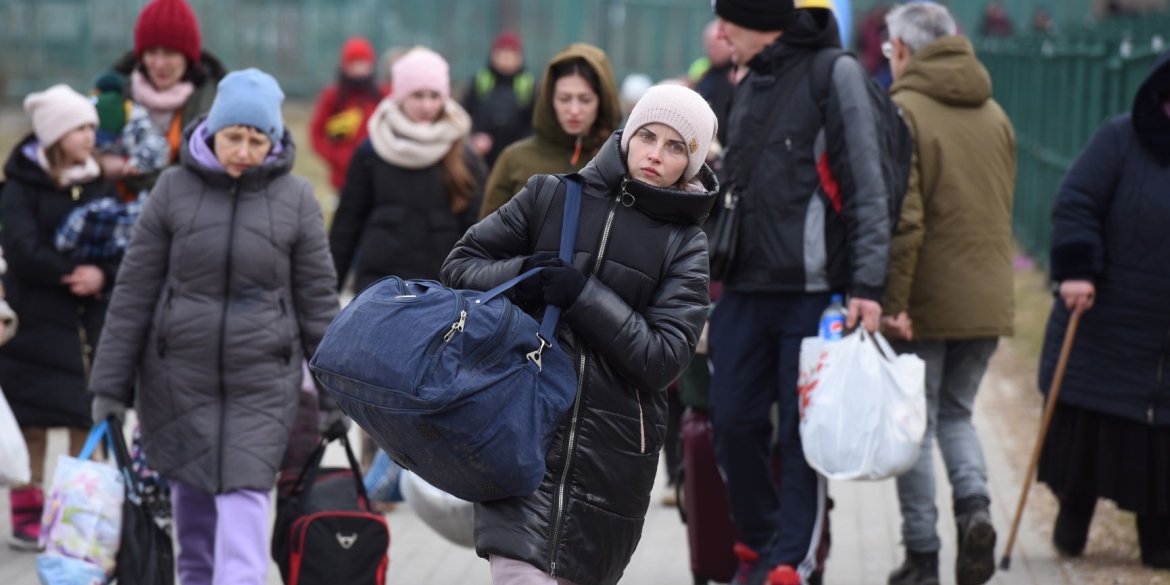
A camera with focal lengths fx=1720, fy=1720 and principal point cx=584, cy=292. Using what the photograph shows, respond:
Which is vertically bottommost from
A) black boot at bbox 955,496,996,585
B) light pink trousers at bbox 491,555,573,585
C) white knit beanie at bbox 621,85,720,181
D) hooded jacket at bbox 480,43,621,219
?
black boot at bbox 955,496,996,585

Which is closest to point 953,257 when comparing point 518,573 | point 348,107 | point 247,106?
point 247,106

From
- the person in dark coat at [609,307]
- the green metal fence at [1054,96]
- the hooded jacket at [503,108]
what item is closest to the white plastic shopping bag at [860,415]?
the person in dark coat at [609,307]

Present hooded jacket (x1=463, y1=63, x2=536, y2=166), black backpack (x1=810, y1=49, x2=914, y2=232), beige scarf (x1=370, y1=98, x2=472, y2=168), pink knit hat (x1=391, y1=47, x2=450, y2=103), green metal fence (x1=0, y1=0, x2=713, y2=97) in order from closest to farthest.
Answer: black backpack (x1=810, y1=49, x2=914, y2=232), beige scarf (x1=370, y1=98, x2=472, y2=168), pink knit hat (x1=391, y1=47, x2=450, y2=103), hooded jacket (x1=463, y1=63, x2=536, y2=166), green metal fence (x1=0, y1=0, x2=713, y2=97)

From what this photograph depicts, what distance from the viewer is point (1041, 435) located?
6406 millimetres

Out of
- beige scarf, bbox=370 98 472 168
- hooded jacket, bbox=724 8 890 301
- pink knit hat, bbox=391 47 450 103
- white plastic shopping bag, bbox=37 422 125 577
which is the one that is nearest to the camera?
white plastic shopping bag, bbox=37 422 125 577

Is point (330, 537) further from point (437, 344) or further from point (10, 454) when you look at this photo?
point (437, 344)

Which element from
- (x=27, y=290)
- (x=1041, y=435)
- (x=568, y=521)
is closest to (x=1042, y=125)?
(x=1041, y=435)

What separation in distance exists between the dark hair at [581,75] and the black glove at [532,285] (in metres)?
2.40

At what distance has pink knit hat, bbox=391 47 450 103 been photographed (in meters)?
A: 7.39

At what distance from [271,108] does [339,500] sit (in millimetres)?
1267

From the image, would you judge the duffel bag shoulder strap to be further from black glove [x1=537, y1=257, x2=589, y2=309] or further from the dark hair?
the dark hair

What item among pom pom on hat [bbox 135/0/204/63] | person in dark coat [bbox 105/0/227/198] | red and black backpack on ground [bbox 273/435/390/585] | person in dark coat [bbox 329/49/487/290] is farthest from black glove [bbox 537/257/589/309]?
pom pom on hat [bbox 135/0/204/63]

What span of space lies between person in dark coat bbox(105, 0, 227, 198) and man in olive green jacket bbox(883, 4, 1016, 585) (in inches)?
118

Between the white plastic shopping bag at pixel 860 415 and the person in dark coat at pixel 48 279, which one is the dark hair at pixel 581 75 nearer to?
the white plastic shopping bag at pixel 860 415
